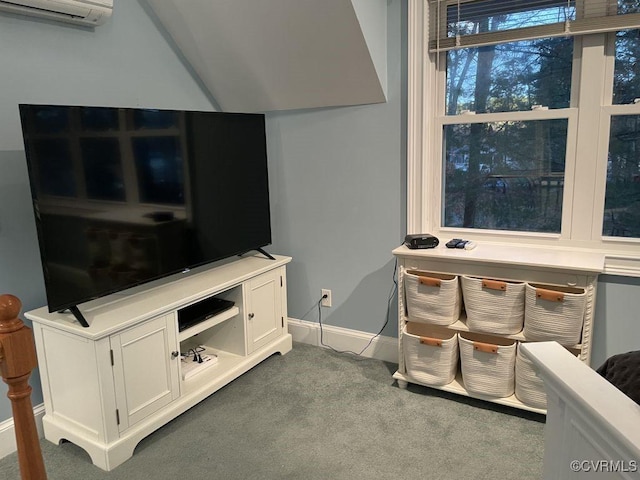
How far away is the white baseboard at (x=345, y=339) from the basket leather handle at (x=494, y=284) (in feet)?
2.72

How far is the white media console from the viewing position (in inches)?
78.0

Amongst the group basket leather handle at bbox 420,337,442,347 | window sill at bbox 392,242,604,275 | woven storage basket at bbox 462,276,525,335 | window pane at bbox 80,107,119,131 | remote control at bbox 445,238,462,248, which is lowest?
basket leather handle at bbox 420,337,442,347

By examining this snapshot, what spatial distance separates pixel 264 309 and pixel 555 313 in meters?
1.58

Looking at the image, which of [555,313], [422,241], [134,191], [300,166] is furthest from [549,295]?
[134,191]

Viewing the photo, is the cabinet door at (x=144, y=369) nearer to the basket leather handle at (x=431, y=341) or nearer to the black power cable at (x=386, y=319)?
the black power cable at (x=386, y=319)

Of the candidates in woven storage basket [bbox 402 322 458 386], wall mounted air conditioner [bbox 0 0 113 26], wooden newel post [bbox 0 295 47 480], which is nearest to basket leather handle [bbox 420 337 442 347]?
woven storage basket [bbox 402 322 458 386]

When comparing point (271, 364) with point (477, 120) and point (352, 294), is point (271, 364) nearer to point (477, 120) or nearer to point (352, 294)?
point (352, 294)

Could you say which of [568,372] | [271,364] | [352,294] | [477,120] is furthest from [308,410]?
[477,120]

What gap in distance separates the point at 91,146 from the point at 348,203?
149cm

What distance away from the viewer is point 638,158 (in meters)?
2.27

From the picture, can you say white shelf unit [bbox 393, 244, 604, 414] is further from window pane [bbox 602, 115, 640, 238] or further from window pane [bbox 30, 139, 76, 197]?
window pane [bbox 30, 139, 76, 197]

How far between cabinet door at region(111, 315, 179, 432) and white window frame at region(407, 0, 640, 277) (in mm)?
1470

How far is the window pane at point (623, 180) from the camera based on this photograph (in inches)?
89.0

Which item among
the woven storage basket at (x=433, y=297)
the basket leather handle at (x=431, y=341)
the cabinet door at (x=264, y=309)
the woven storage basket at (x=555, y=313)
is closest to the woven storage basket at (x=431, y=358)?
the basket leather handle at (x=431, y=341)
